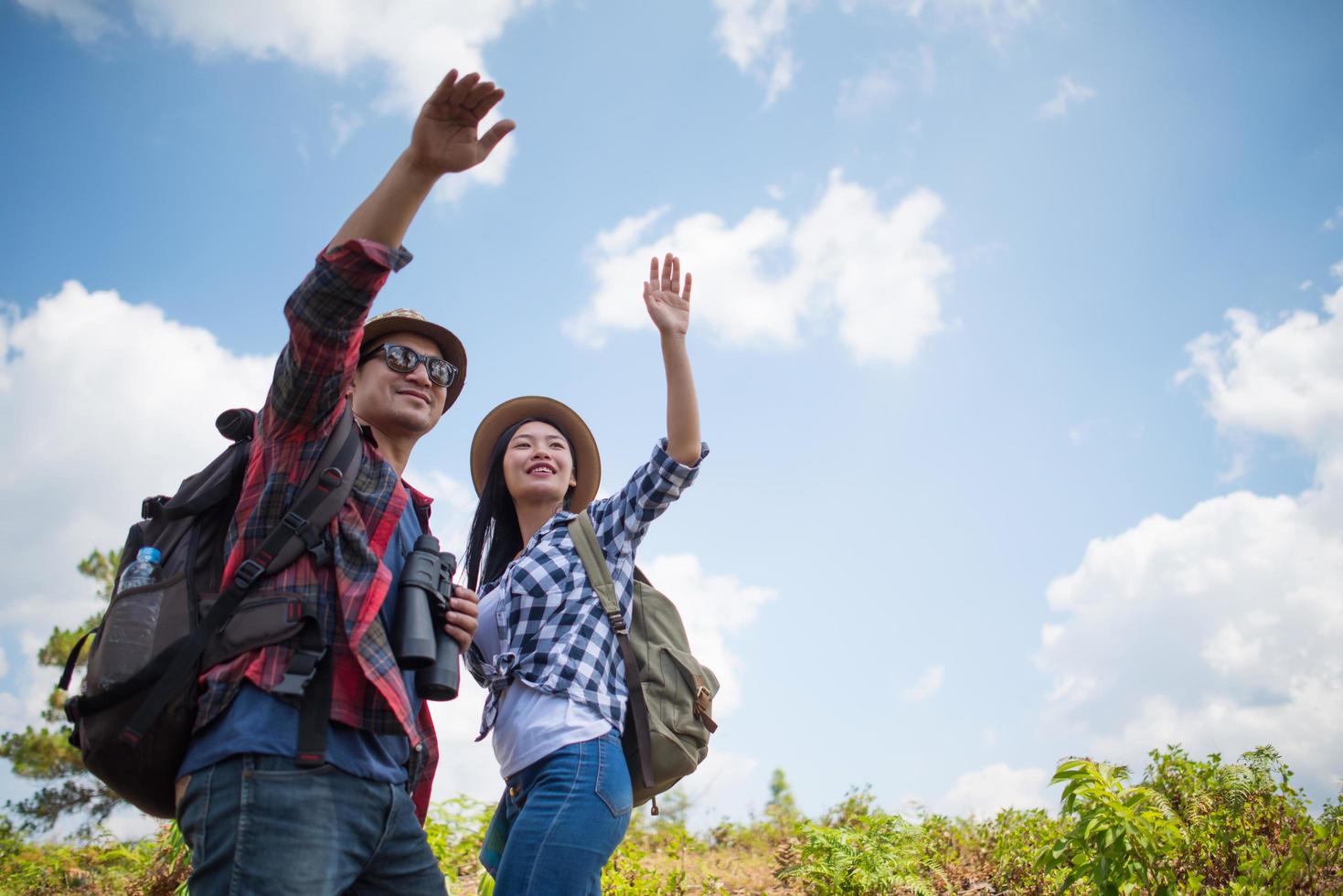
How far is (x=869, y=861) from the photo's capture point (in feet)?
18.0

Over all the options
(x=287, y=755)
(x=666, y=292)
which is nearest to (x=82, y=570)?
(x=666, y=292)

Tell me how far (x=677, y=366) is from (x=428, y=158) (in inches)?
60.8

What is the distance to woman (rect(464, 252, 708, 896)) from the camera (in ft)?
9.10

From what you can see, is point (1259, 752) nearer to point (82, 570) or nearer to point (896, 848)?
point (896, 848)

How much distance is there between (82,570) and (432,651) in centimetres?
1246

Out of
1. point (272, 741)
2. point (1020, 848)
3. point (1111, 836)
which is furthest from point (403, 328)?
point (1020, 848)

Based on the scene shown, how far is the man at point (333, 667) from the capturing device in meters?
1.90

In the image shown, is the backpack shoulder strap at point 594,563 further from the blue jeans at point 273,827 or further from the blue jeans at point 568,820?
the blue jeans at point 273,827

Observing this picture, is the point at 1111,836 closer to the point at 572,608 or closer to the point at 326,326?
the point at 572,608

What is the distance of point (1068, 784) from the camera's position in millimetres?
4422

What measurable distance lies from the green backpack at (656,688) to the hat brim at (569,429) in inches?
32.4

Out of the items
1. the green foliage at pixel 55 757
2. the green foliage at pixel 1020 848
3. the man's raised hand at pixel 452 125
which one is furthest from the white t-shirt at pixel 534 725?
the green foliage at pixel 55 757

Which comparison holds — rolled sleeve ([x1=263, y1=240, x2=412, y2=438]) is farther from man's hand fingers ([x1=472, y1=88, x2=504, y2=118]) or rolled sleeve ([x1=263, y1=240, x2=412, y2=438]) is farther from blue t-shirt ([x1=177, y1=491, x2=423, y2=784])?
blue t-shirt ([x1=177, y1=491, x2=423, y2=784])

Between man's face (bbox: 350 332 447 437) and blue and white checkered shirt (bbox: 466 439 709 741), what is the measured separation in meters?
0.77
